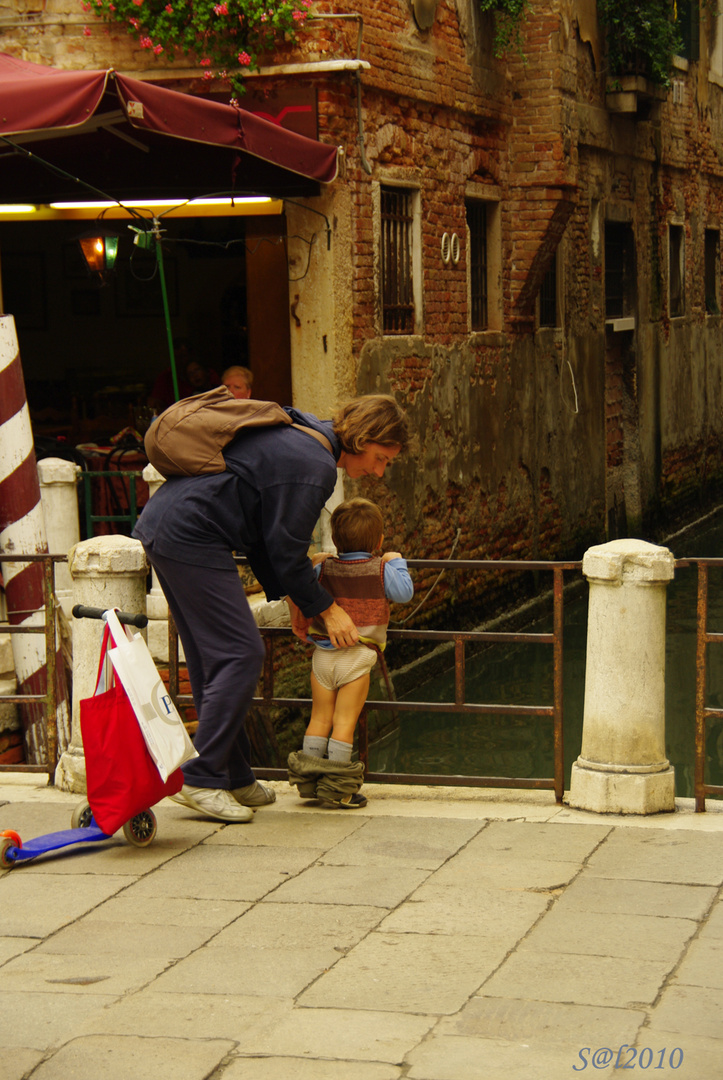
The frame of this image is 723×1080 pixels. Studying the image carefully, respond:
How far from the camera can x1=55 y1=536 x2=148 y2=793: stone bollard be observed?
5.28 metres

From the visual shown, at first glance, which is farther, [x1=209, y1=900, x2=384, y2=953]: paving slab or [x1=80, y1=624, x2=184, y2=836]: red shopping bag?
[x1=80, y1=624, x2=184, y2=836]: red shopping bag

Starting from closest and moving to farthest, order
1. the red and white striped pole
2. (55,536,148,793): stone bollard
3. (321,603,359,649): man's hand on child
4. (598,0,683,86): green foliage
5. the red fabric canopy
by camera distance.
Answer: (321,603,359,649): man's hand on child < (55,536,148,793): stone bollard < the red fabric canopy < the red and white striped pole < (598,0,683,86): green foliage

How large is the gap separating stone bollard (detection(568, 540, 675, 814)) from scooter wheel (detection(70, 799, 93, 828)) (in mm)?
1732

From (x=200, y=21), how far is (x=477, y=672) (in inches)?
214

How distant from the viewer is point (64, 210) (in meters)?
10.3

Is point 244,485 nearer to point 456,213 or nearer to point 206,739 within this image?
point 206,739

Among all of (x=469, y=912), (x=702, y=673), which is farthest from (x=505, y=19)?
(x=469, y=912)

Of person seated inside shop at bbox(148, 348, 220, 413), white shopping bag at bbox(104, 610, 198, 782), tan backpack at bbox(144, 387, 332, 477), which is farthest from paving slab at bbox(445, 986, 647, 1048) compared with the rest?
person seated inside shop at bbox(148, 348, 220, 413)

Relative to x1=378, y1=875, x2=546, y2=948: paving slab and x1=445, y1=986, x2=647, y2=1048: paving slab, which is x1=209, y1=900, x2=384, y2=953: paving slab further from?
x1=445, y1=986, x2=647, y2=1048: paving slab

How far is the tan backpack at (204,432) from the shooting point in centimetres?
452

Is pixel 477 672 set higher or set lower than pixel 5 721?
lower

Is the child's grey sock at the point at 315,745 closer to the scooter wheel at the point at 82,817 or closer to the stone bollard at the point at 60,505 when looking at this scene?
the scooter wheel at the point at 82,817

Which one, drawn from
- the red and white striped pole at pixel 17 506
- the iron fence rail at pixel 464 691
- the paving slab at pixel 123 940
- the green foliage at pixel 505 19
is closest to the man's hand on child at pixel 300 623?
the iron fence rail at pixel 464 691

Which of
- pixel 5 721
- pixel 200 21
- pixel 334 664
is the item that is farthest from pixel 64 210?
pixel 334 664
